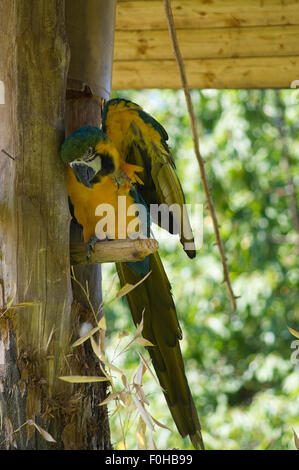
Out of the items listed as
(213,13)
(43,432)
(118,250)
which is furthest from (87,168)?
(213,13)

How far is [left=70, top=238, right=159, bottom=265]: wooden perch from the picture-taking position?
3.91 feet

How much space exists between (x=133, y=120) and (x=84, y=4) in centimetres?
31

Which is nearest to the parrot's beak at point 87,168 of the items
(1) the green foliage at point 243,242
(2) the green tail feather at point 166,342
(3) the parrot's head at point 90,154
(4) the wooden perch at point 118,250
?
(3) the parrot's head at point 90,154

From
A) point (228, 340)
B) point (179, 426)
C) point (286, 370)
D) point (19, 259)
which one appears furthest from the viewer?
point (228, 340)

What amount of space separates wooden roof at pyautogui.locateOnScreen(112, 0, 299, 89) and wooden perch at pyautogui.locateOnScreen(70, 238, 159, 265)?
103 cm

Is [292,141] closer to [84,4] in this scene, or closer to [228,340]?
[228,340]

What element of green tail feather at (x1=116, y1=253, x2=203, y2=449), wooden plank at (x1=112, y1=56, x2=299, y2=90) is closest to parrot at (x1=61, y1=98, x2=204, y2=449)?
green tail feather at (x1=116, y1=253, x2=203, y2=449)

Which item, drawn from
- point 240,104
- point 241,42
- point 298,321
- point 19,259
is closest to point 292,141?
point 240,104

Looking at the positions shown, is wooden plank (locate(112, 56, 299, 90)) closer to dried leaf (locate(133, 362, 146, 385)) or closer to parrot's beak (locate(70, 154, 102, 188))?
parrot's beak (locate(70, 154, 102, 188))

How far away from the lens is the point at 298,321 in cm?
438

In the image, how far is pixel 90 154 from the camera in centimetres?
135

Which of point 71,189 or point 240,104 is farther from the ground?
point 240,104

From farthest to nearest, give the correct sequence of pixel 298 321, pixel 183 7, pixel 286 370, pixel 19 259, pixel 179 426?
pixel 298 321 → pixel 286 370 → pixel 183 7 → pixel 179 426 → pixel 19 259

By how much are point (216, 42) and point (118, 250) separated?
111 cm
